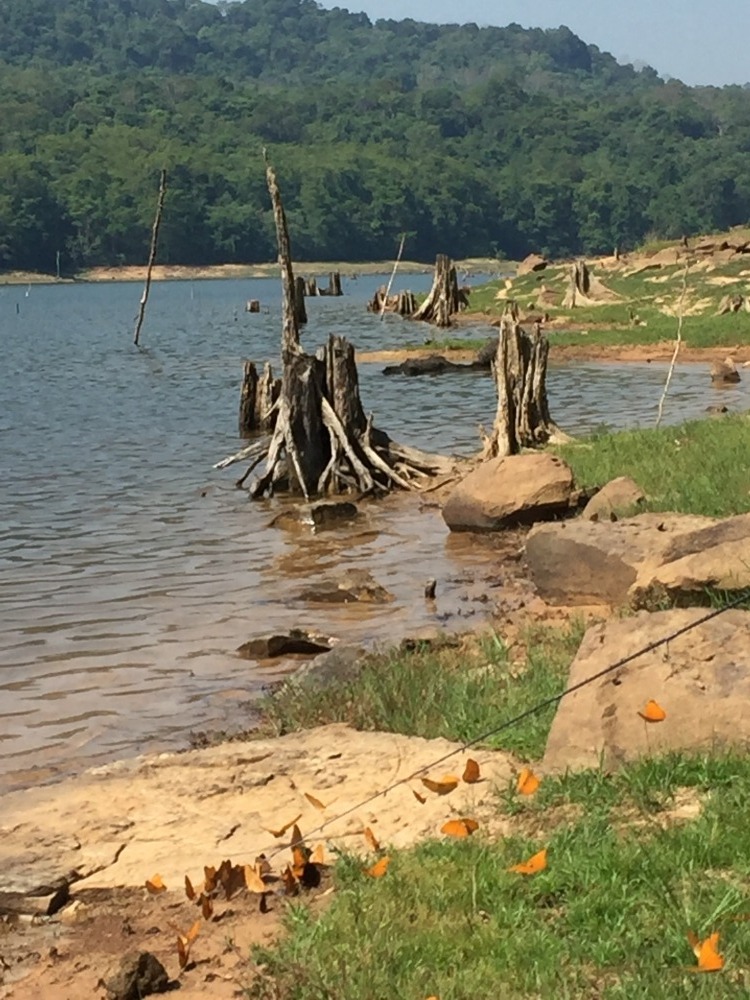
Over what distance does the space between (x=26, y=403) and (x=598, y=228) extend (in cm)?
12650

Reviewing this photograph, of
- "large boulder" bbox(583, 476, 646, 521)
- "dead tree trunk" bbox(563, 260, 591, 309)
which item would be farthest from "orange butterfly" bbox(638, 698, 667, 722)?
"dead tree trunk" bbox(563, 260, 591, 309)

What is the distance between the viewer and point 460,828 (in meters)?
5.44

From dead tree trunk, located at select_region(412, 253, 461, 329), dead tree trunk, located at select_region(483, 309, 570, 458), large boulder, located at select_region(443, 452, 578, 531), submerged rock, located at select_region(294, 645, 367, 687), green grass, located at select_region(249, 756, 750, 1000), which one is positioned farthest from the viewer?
dead tree trunk, located at select_region(412, 253, 461, 329)

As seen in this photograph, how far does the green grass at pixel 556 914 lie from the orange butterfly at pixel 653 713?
0.31 meters

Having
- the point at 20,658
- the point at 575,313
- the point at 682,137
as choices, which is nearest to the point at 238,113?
the point at 682,137

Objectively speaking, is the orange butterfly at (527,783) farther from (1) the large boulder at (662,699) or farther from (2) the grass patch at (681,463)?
(2) the grass patch at (681,463)

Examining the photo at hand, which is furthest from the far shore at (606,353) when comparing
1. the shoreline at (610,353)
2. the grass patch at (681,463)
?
→ the grass patch at (681,463)

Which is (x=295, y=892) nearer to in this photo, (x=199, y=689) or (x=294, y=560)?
(x=199, y=689)

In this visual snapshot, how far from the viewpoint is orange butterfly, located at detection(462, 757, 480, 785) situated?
19.6 ft

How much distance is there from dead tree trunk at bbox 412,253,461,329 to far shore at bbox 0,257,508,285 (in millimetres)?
74477

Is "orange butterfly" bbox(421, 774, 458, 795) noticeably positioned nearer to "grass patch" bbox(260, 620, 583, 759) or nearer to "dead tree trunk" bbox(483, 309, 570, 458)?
"grass patch" bbox(260, 620, 583, 759)

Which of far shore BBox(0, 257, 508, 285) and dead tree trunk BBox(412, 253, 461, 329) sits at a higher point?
far shore BBox(0, 257, 508, 285)

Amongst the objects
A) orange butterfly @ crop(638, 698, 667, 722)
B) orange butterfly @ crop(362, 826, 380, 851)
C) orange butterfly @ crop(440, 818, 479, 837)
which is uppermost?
orange butterfly @ crop(638, 698, 667, 722)

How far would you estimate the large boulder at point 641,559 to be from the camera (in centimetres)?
859
